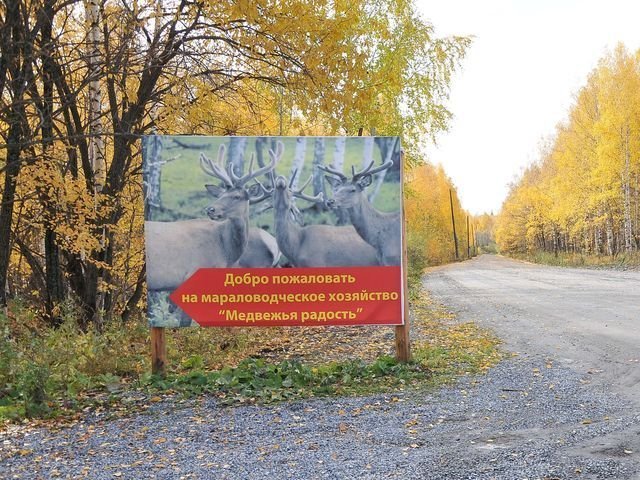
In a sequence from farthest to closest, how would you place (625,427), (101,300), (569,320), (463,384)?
(101,300), (569,320), (463,384), (625,427)

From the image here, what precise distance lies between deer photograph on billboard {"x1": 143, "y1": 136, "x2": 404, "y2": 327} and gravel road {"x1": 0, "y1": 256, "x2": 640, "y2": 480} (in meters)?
1.42

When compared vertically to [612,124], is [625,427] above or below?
below

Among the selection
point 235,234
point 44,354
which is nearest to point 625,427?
point 235,234

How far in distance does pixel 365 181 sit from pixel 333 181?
A: 402mm

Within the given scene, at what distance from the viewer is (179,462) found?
4164 mm

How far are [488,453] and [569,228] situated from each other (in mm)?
46711

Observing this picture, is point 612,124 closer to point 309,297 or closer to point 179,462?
point 309,297

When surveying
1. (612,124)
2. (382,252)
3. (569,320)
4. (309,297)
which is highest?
(612,124)

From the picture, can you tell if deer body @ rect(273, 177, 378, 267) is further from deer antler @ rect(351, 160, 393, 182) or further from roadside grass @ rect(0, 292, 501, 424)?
roadside grass @ rect(0, 292, 501, 424)

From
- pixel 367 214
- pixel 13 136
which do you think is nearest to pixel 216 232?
pixel 367 214

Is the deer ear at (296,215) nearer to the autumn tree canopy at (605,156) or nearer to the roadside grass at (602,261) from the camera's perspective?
the roadside grass at (602,261)

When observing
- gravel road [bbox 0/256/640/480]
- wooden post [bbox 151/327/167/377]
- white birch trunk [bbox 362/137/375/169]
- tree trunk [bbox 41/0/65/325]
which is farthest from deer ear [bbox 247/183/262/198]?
tree trunk [bbox 41/0/65/325]

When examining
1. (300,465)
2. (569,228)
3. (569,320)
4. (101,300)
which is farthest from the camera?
(569,228)

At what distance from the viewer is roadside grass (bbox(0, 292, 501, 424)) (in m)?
5.88
